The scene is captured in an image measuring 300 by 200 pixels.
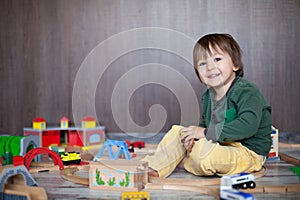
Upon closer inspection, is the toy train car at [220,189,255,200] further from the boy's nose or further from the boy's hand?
the boy's nose

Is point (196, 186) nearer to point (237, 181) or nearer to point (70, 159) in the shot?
point (237, 181)

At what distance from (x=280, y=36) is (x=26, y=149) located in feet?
3.77

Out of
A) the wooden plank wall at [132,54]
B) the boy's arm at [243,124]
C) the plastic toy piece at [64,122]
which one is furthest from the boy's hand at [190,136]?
the plastic toy piece at [64,122]

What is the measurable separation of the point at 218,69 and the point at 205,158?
29 cm

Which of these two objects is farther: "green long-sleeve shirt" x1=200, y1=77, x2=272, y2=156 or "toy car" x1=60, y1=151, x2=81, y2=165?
"toy car" x1=60, y1=151, x2=81, y2=165

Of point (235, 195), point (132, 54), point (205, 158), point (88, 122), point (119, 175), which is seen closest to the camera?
point (235, 195)

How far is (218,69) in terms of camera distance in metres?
1.15

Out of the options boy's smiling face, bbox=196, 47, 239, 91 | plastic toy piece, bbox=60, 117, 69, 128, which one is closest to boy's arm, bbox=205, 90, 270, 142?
boy's smiling face, bbox=196, 47, 239, 91

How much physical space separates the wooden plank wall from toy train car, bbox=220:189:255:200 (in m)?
1.00

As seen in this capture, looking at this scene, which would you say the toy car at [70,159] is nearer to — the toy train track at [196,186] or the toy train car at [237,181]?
the toy train track at [196,186]

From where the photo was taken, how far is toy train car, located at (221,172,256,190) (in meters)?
0.74

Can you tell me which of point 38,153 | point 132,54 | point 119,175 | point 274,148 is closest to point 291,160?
point 274,148

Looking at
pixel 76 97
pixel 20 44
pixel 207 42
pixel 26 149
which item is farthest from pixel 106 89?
pixel 207 42

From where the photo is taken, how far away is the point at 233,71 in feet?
3.85
